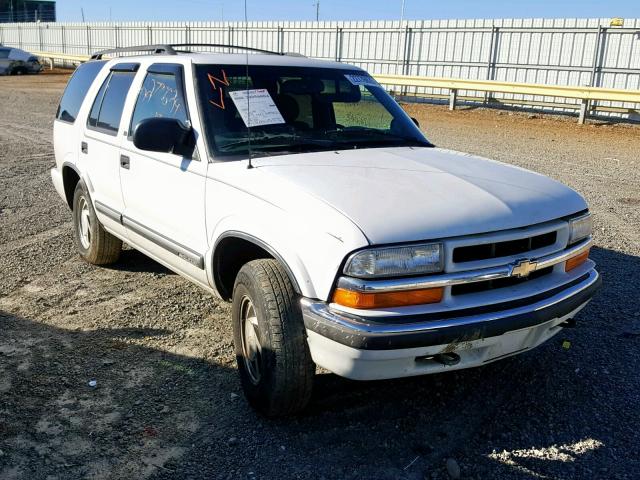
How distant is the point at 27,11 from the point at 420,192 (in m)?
66.1

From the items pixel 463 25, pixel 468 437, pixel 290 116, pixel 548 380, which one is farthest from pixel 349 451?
pixel 463 25

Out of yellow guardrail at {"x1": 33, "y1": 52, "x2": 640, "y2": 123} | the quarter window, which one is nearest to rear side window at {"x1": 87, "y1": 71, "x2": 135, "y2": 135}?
the quarter window

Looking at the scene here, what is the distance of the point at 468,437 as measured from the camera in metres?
3.38

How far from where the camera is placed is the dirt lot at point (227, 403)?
124 inches

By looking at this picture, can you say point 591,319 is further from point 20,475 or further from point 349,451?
point 20,475

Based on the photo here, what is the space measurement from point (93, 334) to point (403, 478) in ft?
8.28

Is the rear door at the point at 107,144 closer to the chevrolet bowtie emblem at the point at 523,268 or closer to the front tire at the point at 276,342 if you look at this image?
the front tire at the point at 276,342

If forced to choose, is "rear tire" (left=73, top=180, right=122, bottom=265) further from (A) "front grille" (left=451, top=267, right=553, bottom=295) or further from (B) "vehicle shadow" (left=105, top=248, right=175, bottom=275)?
(A) "front grille" (left=451, top=267, right=553, bottom=295)

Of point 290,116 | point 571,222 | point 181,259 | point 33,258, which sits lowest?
point 33,258

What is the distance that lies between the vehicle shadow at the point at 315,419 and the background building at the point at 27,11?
5238 cm

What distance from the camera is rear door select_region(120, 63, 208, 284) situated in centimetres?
406

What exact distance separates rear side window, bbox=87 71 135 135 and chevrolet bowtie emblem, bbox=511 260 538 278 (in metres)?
3.31

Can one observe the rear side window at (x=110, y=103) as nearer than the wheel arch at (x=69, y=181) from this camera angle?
Yes

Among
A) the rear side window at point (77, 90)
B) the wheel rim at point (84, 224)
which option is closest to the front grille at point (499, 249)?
the wheel rim at point (84, 224)
